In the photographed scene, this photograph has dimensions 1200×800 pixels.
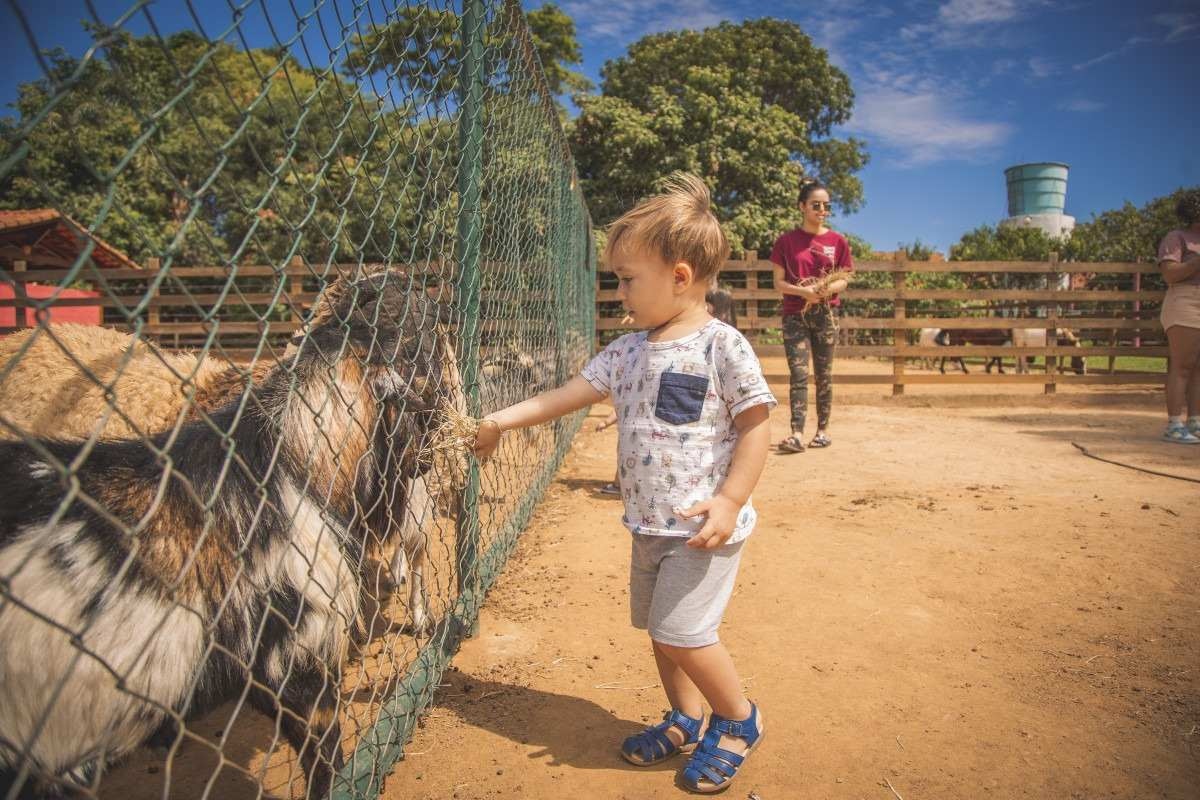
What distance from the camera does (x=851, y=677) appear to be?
267cm

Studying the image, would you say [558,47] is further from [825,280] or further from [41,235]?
[825,280]

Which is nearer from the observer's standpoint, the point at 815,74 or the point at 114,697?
the point at 114,697

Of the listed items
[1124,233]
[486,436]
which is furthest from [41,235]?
[1124,233]

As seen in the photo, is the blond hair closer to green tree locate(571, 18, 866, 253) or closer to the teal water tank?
green tree locate(571, 18, 866, 253)

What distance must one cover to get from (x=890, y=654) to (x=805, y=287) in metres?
3.98

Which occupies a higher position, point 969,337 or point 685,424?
point 969,337

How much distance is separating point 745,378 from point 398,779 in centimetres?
156

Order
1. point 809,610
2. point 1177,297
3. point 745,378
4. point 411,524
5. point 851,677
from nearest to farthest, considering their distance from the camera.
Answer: point 745,378 → point 851,677 → point 411,524 → point 809,610 → point 1177,297

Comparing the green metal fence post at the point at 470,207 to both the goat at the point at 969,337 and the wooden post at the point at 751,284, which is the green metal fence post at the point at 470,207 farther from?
the goat at the point at 969,337

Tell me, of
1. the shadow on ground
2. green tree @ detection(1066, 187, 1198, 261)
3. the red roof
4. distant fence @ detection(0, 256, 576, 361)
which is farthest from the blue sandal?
green tree @ detection(1066, 187, 1198, 261)

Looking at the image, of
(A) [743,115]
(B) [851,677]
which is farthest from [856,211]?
(B) [851,677]

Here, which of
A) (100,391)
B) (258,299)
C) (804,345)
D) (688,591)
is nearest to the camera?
(688,591)

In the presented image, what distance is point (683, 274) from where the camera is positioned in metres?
2.13

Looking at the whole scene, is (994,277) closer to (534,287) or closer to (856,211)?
(856,211)
